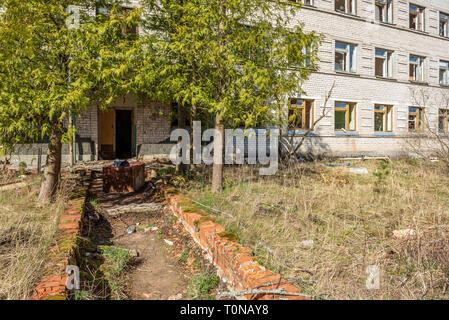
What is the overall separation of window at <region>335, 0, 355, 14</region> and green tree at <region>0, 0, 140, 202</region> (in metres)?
13.5

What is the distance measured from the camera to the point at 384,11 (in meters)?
15.7

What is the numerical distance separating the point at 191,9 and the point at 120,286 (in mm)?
4446

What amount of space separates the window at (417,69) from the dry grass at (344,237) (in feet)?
46.6

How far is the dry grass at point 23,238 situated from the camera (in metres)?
2.29

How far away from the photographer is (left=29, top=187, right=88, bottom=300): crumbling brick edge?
2195mm

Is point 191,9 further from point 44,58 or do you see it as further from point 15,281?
point 15,281

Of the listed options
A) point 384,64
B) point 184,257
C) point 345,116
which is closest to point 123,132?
point 184,257

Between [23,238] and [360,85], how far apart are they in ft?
51.8

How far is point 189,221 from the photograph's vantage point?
13.8 ft

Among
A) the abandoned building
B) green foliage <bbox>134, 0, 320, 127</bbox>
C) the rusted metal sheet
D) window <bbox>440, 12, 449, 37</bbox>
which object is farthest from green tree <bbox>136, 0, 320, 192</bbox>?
window <bbox>440, 12, 449, 37</bbox>

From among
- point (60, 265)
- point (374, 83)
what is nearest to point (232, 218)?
point (60, 265)

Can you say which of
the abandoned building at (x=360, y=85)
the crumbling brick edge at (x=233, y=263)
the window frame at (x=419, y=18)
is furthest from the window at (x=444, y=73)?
the crumbling brick edge at (x=233, y=263)

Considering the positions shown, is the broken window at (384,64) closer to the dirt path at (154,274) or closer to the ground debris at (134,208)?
the ground debris at (134,208)

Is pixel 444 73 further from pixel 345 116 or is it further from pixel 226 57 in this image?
pixel 226 57
